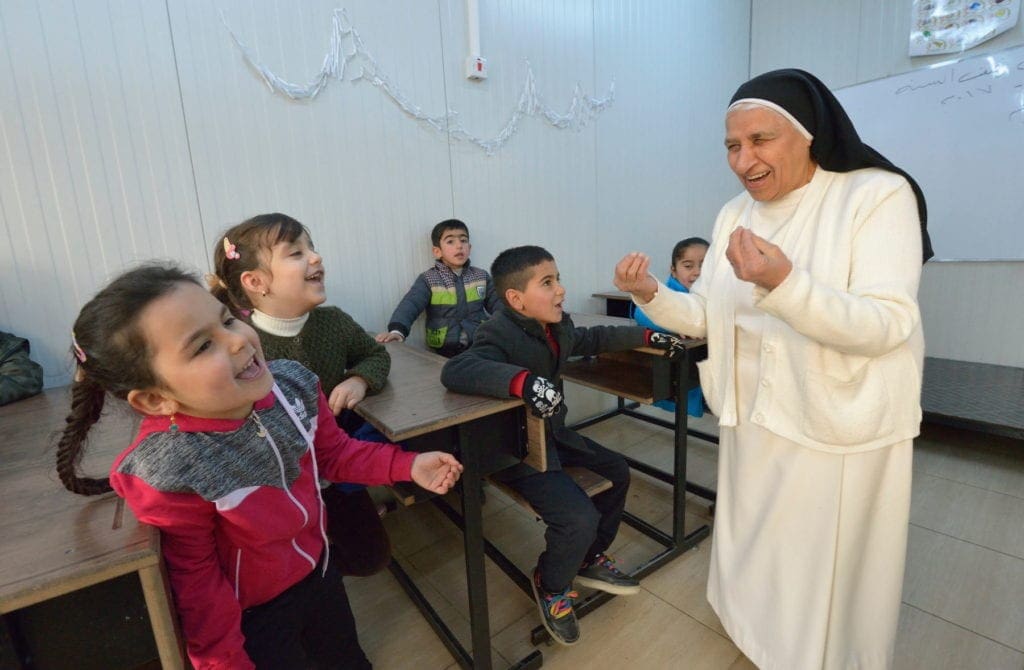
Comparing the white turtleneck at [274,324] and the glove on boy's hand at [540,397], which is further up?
the white turtleneck at [274,324]

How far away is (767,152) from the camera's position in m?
1.17

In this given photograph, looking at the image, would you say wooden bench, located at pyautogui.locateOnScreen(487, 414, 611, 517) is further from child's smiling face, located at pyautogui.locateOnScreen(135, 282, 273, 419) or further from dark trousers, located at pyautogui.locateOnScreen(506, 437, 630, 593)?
child's smiling face, located at pyautogui.locateOnScreen(135, 282, 273, 419)

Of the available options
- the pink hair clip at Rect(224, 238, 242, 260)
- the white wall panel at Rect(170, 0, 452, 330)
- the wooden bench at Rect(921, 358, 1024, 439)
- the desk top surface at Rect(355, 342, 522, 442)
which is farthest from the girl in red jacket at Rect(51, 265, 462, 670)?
the wooden bench at Rect(921, 358, 1024, 439)

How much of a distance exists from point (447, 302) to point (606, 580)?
61.0 inches

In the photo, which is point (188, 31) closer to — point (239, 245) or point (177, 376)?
point (239, 245)

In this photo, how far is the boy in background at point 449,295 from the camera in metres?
2.59

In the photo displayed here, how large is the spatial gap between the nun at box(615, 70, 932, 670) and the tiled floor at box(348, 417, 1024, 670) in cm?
33

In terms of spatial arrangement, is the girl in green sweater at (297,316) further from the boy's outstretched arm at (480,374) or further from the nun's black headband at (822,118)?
the nun's black headband at (822,118)

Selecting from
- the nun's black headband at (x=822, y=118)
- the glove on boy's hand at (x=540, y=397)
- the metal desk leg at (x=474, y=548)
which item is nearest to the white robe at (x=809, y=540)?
the nun's black headband at (x=822, y=118)

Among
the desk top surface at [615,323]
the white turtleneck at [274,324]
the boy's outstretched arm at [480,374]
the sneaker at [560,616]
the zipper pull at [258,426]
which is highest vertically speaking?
the white turtleneck at [274,324]

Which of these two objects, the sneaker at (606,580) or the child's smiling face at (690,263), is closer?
the sneaker at (606,580)

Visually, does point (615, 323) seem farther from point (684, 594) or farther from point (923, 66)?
point (923, 66)

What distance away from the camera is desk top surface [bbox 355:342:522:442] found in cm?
118

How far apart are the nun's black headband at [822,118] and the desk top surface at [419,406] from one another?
951 mm
